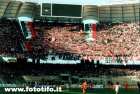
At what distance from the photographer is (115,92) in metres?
20.7

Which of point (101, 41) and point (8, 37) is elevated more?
point (8, 37)

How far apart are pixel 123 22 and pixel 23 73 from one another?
7013 mm

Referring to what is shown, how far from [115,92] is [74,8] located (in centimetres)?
709

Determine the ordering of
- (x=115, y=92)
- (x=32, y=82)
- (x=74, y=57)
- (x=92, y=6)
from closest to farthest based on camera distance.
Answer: (x=115, y=92) < (x=32, y=82) < (x=74, y=57) < (x=92, y=6)

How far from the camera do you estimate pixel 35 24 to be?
26.0m

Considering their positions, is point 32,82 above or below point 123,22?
below

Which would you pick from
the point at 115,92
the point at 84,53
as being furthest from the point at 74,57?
the point at 115,92

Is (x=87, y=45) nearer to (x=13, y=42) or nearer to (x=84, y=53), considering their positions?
(x=84, y=53)

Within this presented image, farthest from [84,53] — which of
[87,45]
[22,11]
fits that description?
[22,11]

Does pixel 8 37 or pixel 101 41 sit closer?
pixel 8 37

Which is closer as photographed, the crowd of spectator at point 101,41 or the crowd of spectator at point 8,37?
the crowd of spectator at point 8,37

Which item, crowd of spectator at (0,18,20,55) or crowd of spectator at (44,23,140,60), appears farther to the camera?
crowd of spectator at (44,23,140,60)

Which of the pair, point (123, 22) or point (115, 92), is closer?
point (115, 92)

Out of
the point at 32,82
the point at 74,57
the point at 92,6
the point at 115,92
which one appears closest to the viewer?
the point at 115,92
